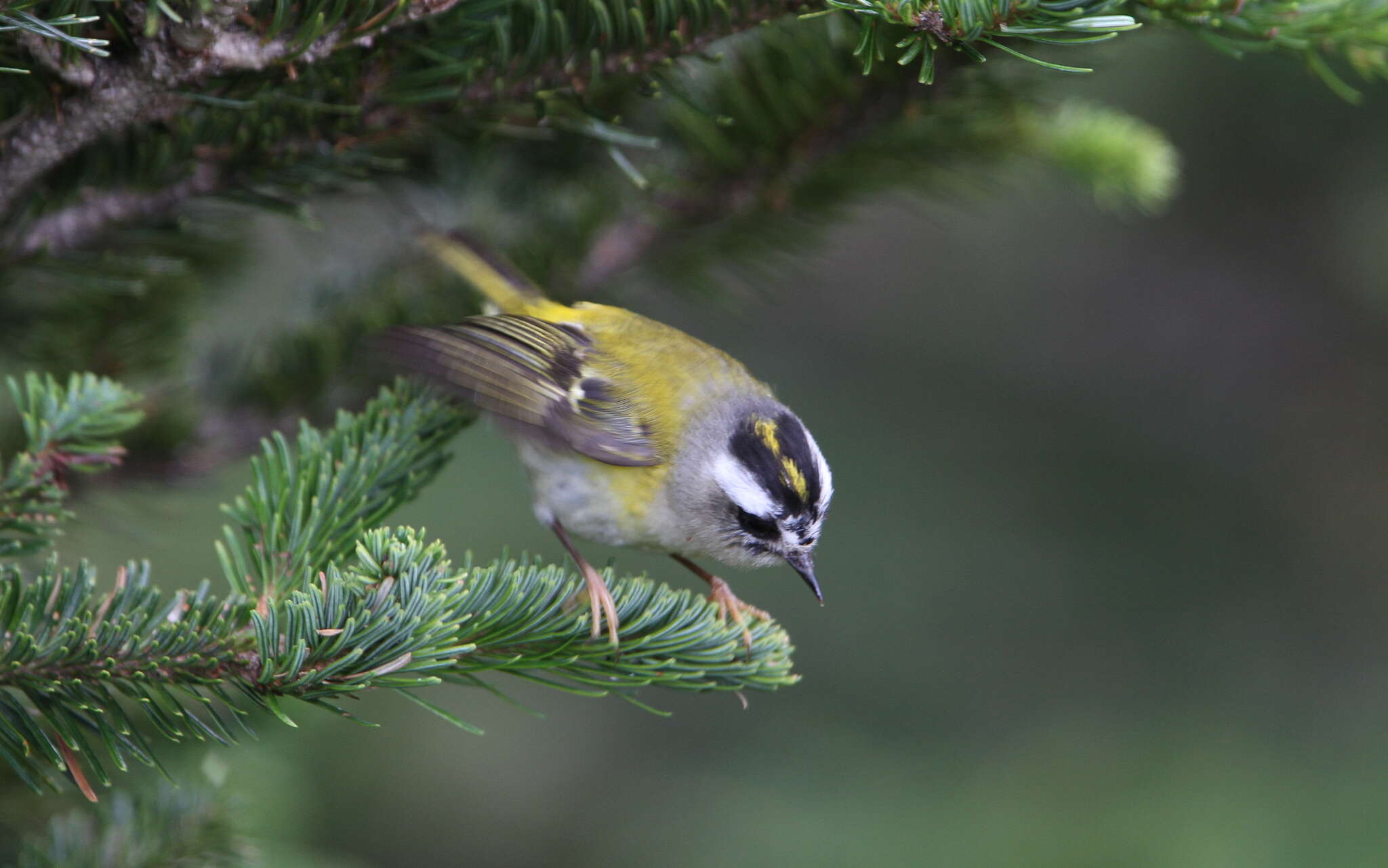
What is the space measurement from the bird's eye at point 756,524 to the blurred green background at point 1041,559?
0.42m

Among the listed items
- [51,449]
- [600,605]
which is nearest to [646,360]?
[600,605]

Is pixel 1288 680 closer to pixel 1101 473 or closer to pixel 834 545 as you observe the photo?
pixel 1101 473

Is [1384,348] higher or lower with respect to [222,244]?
lower

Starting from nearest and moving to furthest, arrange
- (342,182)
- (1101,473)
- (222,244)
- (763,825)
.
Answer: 1. (342,182)
2. (222,244)
3. (763,825)
4. (1101,473)

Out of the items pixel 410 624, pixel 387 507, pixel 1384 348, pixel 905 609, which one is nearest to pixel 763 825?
pixel 905 609

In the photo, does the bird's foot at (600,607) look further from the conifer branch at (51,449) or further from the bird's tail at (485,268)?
the bird's tail at (485,268)

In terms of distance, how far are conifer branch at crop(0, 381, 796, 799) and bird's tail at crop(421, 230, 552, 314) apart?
548 mm

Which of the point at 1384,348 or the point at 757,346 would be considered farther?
the point at 757,346

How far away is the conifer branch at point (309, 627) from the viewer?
2.82 ft

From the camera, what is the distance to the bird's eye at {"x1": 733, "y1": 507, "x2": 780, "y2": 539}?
165 centimetres

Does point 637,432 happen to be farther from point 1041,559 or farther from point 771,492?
point 1041,559

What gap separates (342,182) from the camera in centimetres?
130

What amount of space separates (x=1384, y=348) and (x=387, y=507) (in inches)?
103

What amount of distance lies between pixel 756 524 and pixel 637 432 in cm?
27
